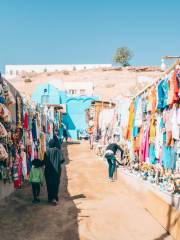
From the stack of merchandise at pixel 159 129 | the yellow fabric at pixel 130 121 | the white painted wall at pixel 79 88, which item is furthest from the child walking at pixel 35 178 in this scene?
the white painted wall at pixel 79 88

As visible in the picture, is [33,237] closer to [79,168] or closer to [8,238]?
[8,238]

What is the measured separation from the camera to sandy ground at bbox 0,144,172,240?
6426 millimetres

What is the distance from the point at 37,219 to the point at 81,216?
37.4 inches

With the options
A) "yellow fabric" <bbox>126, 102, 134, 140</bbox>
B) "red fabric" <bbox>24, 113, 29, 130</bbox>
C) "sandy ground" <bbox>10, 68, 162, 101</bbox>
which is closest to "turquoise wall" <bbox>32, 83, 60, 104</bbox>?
"sandy ground" <bbox>10, 68, 162, 101</bbox>

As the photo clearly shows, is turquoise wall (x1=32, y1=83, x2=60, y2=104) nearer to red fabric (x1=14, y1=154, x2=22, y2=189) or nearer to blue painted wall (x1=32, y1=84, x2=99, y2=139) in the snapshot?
blue painted wall (x1=32, y1=84, x2=99, y2=139)

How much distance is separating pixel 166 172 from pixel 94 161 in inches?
349

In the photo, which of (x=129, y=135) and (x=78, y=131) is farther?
(x=78, y=131)

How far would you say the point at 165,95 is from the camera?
902 cm

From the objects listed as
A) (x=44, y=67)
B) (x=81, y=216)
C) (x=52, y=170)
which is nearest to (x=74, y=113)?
(x=52, y=170)

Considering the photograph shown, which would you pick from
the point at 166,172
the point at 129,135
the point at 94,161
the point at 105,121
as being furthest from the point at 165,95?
the point at 105,121

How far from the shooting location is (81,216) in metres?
7.58

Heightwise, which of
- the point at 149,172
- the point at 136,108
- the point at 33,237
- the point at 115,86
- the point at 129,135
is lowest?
the point at 33,237

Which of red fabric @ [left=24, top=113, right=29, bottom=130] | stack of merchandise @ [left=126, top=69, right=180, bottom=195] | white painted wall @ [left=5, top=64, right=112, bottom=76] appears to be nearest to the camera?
stack of merchandise @ [left=126, top=69, right=180, bottom=195]

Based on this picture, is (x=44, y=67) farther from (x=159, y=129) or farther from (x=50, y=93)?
(x=159, y=129)
